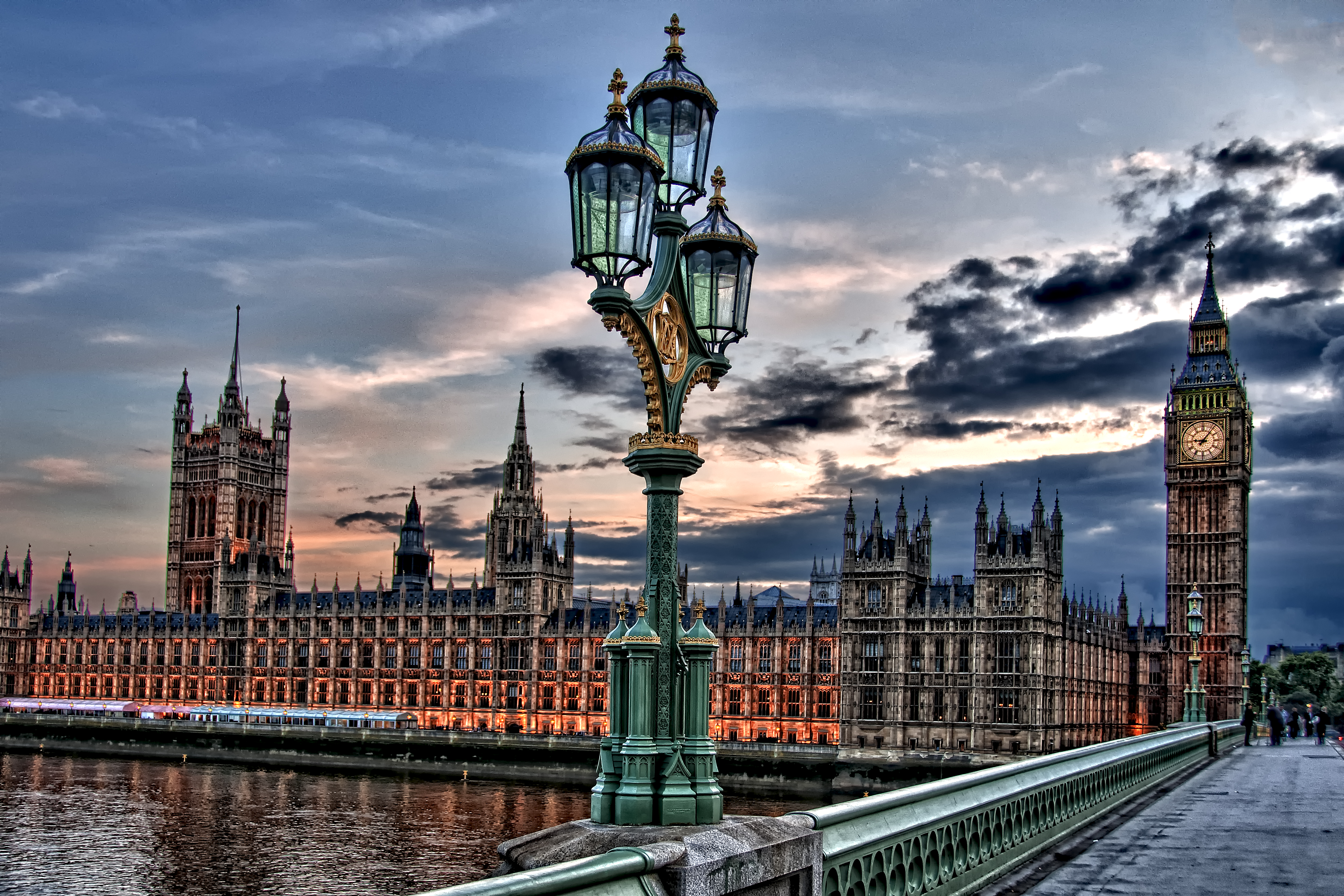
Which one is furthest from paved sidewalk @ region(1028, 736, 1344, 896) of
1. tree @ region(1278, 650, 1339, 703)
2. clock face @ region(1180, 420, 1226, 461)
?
tree @ region(1278, 650, 1339, 703)

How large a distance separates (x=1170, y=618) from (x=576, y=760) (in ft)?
216

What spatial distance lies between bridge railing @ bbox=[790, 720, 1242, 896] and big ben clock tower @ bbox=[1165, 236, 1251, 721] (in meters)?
118

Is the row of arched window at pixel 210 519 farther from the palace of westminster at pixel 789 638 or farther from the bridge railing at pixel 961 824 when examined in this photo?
the bridge railing at pixel 961 824

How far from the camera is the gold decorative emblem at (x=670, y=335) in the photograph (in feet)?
40.9

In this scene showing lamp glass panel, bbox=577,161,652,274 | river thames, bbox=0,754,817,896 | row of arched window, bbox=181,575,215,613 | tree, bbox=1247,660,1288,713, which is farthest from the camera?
row of arched window, bbox=181,575,215,613

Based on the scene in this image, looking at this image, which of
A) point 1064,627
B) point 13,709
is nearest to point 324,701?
point 13,709

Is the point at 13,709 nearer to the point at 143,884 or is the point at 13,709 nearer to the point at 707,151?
the point at 143,884

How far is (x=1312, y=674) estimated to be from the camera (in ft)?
546

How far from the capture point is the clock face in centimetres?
13712

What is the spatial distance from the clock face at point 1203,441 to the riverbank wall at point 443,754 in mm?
58230

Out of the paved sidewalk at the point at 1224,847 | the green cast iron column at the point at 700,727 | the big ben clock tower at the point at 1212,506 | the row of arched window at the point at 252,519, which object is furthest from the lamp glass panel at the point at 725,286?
the row of arched window at the point at 252,519

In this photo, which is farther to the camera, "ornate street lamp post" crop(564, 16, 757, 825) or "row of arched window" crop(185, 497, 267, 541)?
"row of arched window" crop(185, 497, 267, 541)

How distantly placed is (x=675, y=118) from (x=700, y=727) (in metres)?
6.35

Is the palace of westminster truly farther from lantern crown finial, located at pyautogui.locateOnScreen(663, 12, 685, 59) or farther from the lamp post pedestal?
lantern crown finial, located at pyautogui.locateOnScreen(663, 12, 685, 59)
